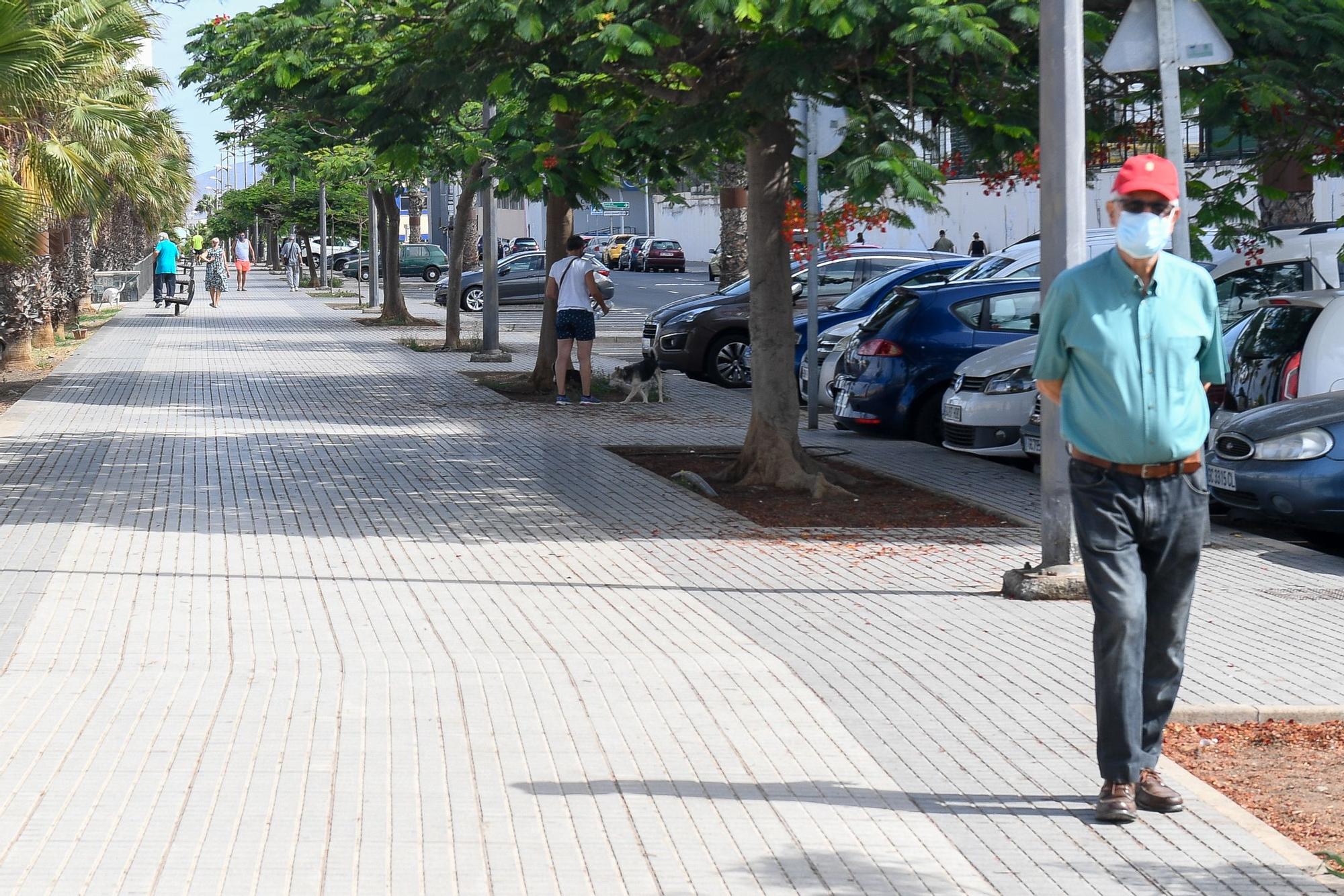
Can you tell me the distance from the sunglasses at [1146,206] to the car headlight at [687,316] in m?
16.2

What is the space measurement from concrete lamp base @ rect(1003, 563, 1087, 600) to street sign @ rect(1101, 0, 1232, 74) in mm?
2792

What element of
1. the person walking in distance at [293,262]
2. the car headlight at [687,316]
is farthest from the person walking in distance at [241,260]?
the car headlight at [687,316]

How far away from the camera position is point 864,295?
770 inches

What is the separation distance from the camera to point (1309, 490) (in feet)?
32.1

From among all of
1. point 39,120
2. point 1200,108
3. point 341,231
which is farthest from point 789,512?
point 341,231

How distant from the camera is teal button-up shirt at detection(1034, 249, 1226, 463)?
16.2ft

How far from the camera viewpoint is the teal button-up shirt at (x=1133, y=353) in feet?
16.2

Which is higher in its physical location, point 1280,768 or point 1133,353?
point 1133,353

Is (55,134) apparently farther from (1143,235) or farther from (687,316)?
(1143,235)

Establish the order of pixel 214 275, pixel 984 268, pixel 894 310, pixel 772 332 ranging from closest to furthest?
pixel 772 332 < pixel 894 310 < pixel 984 268 < pixel 214 275

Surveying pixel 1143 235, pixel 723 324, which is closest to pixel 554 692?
pixel 1143 235

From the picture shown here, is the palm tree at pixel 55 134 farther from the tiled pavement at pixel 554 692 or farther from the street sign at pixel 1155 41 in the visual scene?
the street sign at pixel 1155 41

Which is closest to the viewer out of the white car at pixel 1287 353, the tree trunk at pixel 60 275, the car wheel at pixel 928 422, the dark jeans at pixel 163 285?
the white car at pixel 1287 353

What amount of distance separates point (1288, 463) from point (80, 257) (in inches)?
985
